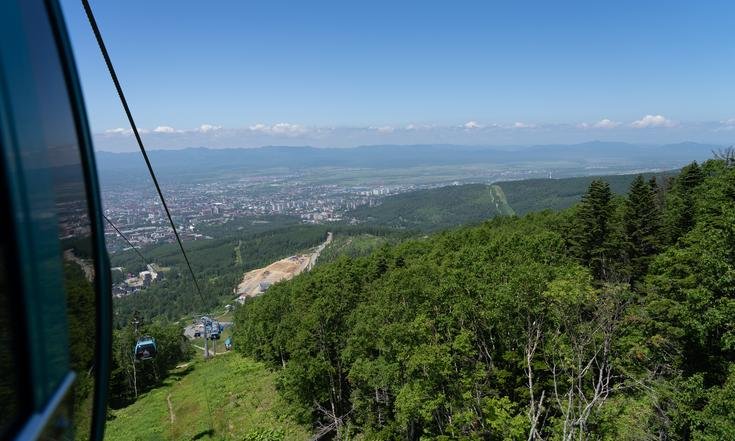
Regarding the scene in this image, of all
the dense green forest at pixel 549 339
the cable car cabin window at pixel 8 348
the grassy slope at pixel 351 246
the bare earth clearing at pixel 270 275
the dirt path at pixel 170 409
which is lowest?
the bare earth clearing at pixel 270 275

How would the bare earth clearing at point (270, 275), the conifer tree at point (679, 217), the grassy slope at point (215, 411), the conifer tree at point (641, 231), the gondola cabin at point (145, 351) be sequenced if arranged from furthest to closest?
the bare earth clearing at point (270, 275) → the conifer tree at point (641, 231) → the conifer tree at point (679, 217) → the grassy slope at point (215, 411) → the gondola cabin at point (145, 351)

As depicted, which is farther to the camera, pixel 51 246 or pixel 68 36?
pixel 68 36

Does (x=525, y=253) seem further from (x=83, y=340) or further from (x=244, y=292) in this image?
(x=244, y=292)

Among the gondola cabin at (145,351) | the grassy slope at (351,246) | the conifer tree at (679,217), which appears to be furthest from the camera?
the grassy slope at (351,246)

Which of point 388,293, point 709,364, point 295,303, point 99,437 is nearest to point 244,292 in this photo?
point 295,303

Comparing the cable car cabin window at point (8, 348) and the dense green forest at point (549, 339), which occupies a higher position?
the cable car cabin window at point (8, 348)

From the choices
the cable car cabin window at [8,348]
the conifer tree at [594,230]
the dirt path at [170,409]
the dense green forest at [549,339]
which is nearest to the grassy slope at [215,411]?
the dirt path at [170,409]

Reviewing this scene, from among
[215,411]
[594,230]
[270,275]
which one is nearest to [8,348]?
[215,411]

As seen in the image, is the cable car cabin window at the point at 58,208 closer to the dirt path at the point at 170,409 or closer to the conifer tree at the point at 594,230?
the dirt path at the point at 170,409
